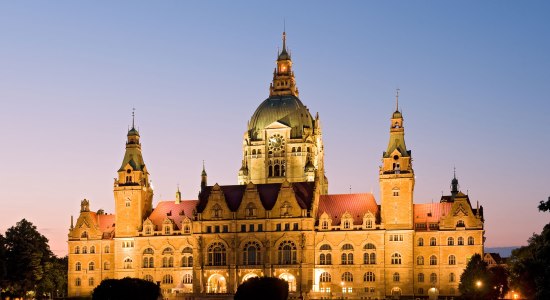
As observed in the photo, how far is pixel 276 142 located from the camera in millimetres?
162875

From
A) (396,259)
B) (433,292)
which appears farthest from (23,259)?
(433,292)

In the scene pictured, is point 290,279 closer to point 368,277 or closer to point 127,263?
point 368,277

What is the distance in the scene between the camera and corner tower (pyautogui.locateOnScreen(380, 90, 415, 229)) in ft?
426

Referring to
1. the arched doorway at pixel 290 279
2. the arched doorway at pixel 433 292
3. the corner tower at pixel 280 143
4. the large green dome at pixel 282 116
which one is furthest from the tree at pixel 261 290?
the large green dome at pixel 282 116

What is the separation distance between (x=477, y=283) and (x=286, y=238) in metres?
35.8

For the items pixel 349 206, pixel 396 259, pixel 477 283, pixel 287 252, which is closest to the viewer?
pixel 477 283

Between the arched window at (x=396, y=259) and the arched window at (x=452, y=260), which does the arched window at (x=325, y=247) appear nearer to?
the arched window at (x=396, y=259)

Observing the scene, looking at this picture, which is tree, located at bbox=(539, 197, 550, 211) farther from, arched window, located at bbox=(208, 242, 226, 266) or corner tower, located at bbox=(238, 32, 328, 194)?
corner tower, located at bbox=(238, 32, 328, 194)

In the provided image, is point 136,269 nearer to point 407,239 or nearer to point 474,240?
point 407,239

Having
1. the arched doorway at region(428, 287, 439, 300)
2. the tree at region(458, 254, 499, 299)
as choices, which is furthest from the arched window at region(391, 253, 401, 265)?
the tree at region(458, 254, 499, 299)

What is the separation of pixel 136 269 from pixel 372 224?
128ft

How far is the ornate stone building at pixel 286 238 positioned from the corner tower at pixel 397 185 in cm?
15

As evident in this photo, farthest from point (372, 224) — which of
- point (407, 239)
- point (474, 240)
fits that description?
point (474, 240)

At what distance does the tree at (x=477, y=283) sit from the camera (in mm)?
102812
